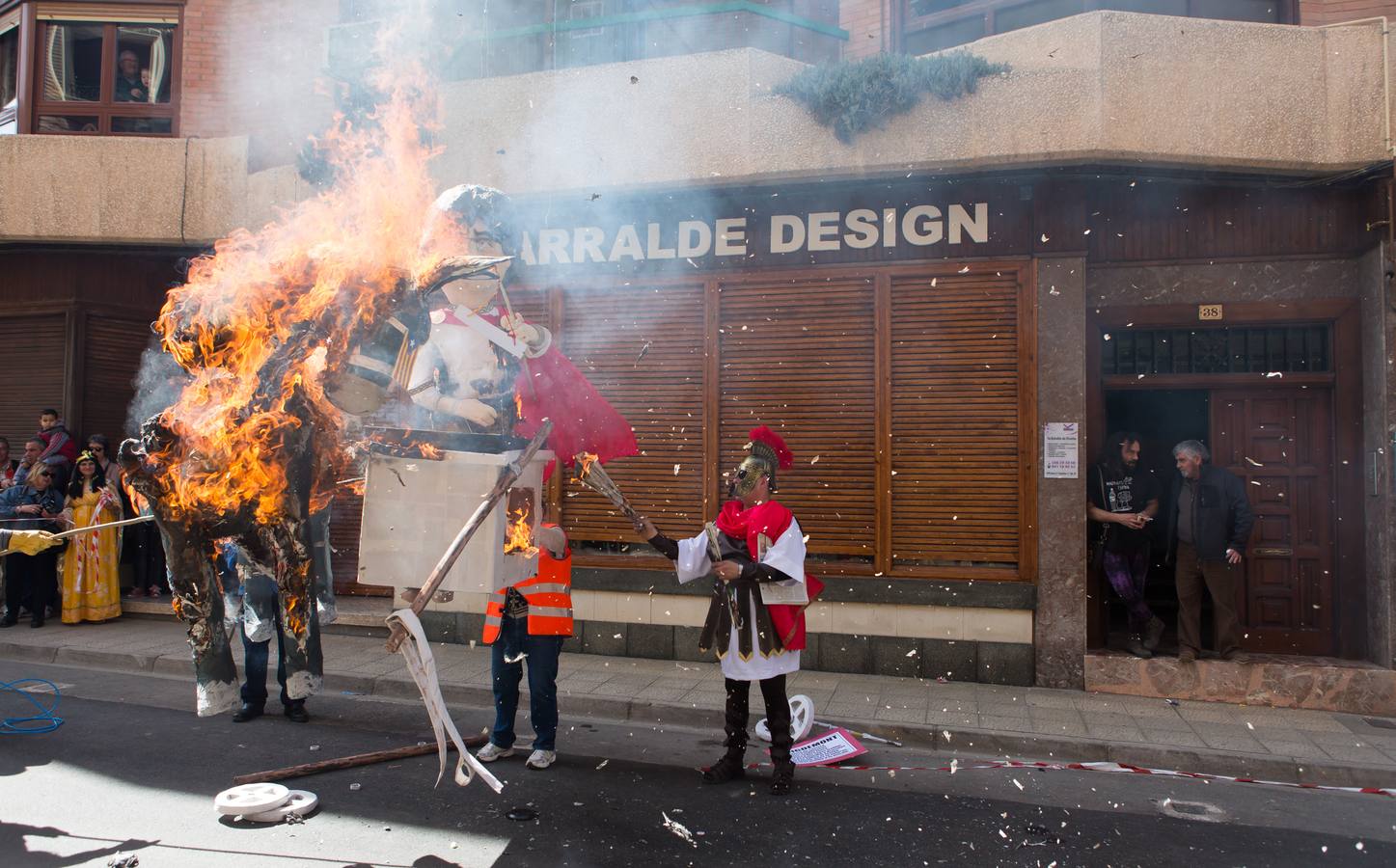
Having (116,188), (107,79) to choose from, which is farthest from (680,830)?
(107,79)

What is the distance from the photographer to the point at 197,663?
4.50 meters

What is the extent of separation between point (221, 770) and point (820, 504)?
5.21 metres

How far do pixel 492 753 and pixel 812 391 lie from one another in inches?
177

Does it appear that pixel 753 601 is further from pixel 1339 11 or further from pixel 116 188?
pixel 116 188

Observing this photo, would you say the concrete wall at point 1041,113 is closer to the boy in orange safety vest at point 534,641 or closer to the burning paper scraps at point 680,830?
the boy in orange safety vest at point 534,641

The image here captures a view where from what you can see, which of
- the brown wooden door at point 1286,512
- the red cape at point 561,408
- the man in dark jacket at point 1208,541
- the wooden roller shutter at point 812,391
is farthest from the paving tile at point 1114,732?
the red cape at point 561,408

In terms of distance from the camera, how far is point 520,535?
15.8 ft

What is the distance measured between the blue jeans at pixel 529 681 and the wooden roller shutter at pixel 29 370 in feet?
29.9

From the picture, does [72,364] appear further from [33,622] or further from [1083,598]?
[1083,598]

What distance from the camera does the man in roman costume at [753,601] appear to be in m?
5.43

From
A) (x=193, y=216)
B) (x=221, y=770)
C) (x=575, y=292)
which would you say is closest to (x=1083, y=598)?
(x=575, y=292)

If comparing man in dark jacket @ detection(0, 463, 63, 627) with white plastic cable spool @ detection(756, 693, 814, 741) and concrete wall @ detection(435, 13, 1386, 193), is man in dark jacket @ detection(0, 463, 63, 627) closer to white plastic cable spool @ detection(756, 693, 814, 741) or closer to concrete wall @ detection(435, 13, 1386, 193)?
concrete wall @ detection(435, 13, 1386, 193)

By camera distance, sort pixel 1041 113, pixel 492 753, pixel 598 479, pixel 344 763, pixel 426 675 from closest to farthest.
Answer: pixel 426 675 < pixel 598 479 < pixel 344 763 < pixel 492 753 < pixel 1041 113

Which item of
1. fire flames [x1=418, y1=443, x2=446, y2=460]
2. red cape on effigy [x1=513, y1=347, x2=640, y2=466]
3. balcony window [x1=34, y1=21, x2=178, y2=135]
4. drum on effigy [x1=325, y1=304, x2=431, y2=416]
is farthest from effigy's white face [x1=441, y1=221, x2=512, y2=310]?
balcony window [x1=34, y1=21, x2=178, y2=135]
